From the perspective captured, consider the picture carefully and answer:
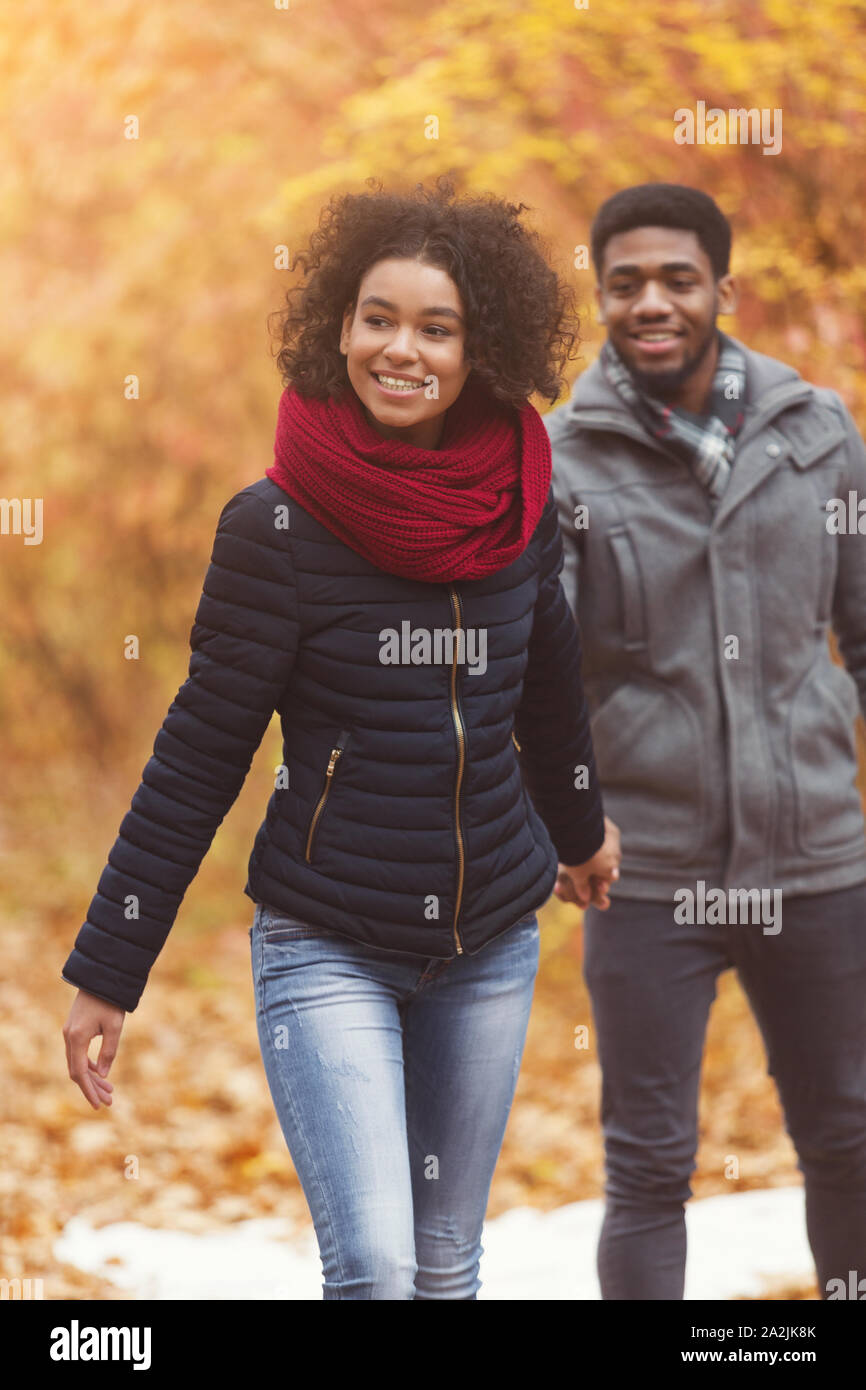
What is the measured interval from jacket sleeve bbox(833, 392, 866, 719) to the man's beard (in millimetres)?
276

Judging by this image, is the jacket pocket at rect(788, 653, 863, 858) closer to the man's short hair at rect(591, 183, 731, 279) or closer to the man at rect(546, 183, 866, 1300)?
the man at rect(546, 183, 866, 1300)

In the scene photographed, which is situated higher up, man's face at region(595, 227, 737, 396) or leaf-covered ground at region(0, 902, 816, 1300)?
man's face at region(595, 227, 737, 396)

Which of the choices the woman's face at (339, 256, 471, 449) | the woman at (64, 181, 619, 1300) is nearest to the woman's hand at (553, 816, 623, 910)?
the woman at (64, 181, 619, 1300)

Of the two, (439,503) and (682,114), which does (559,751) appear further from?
(682,114)

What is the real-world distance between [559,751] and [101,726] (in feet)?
22.0

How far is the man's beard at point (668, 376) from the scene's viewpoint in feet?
9.00

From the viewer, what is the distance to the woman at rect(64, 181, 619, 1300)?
1989 mm

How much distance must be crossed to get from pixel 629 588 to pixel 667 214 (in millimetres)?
689

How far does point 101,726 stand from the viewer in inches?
345

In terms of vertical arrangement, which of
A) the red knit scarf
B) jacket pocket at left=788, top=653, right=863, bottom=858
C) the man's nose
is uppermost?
the man's nose

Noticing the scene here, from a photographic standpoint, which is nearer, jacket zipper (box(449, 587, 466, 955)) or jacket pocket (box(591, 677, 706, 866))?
jacket zipper (box(449, 587, 466, 955))

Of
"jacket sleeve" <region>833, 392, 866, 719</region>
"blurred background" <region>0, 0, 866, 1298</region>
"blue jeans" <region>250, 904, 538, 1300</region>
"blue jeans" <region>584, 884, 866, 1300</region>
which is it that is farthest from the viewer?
"blurred background" <region>0, 0, 866, 1298</region>

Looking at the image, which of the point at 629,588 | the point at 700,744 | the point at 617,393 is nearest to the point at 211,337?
the point at 617,393

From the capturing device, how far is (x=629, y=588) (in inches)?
106
